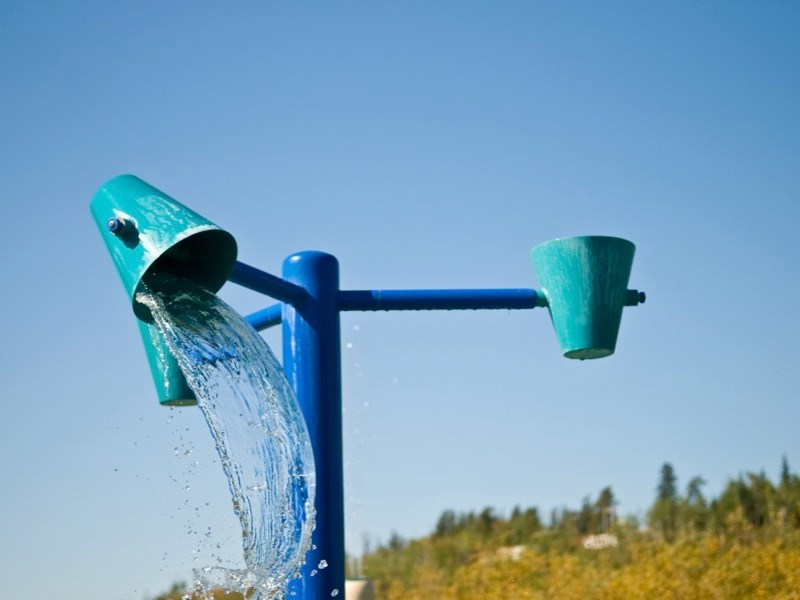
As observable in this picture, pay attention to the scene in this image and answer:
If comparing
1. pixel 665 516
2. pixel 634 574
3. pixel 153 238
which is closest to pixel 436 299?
pixel 153 238

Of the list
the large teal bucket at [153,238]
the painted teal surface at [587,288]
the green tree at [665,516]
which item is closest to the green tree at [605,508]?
the green tree at [665,516]

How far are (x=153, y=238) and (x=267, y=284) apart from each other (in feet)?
1.68

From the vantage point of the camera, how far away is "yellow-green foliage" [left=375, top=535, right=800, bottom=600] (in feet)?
27.1

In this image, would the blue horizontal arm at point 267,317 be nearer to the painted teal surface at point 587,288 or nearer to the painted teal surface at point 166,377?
the painted teal surface at point 166,377

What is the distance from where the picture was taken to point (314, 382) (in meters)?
2.66

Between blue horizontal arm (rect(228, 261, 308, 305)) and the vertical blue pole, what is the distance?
0.02 meters

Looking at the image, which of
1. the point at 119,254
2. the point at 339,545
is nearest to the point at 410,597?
the point at 339,545

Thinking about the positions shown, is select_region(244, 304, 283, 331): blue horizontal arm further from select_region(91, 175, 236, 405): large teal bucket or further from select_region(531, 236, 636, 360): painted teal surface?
select_region(531, 236, 636, 360): painted teal surface

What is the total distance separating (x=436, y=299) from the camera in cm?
285

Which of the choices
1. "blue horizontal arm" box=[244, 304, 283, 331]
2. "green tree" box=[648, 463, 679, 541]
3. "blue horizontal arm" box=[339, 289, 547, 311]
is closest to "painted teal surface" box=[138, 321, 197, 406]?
"blue horizontal arm" box=[244, 304, 283, 331]

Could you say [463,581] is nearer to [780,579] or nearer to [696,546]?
[696,546]

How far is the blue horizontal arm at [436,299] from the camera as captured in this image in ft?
9.23

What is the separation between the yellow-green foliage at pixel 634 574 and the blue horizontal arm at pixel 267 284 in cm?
621

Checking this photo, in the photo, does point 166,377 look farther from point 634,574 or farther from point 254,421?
point 634,574
